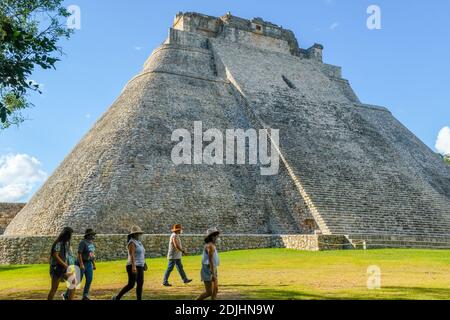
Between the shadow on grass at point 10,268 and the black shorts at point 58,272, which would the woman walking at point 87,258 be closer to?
the black shorts at point 58,272

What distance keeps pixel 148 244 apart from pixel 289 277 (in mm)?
7092

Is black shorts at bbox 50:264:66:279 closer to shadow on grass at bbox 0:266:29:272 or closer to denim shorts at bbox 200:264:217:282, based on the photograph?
denim shorts at bbox 200:264:217:282

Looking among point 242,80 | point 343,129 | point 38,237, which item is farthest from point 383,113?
point 38,237

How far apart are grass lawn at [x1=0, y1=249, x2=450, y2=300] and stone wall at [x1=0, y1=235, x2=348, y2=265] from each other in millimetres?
664

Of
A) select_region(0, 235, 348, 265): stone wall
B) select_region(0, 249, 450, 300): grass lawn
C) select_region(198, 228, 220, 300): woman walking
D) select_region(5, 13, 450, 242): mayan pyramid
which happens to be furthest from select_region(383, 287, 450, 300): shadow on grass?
select_region(5, 13, 450, 242): mayan pyramid

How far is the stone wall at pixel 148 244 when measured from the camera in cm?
1547

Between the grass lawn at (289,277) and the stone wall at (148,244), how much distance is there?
0.66 m

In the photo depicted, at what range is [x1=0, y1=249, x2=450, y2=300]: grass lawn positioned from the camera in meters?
7.86

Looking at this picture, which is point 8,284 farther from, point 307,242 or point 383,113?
point 383,113

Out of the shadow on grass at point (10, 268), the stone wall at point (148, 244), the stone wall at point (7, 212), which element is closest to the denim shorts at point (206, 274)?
the stone wall at point (148, 244)

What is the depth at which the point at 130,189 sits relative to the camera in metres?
17.6

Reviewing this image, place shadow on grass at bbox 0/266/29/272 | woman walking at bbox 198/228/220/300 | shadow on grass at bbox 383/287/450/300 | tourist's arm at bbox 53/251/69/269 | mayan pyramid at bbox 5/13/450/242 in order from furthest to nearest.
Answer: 1. mayan pyramid at bbox 5/13/450/242
2. shadow on grass at bbox 0/266/29/272
3. shadow on grass at bbox 383/287/450/300
4. tourist's arm at bbox 53/251/69/269
5. woman walking at bbox 198/228/220/300

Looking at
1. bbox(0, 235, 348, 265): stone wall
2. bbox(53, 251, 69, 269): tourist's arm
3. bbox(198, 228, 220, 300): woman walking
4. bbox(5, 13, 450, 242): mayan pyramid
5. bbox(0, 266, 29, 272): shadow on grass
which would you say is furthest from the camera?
bbox(5, 13, 450, 242): mayan pyramid

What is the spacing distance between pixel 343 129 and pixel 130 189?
12.3 meters
